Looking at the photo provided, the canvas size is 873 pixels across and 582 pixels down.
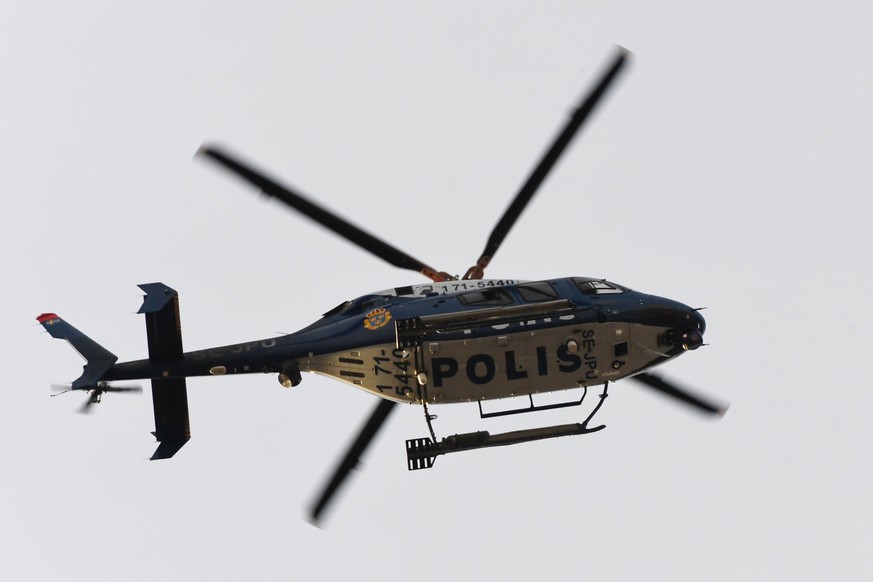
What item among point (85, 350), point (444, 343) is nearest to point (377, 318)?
point (444, 343)

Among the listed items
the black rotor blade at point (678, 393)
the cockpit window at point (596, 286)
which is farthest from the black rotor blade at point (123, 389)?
the black rotor blade at point (678, 393)

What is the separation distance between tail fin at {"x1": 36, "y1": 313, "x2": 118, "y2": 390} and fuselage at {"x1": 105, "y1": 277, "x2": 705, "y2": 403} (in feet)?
1.01

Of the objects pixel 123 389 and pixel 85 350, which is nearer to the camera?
pixel 123 389

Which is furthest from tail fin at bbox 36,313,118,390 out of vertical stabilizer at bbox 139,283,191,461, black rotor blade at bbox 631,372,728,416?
black rotor blade at bbox 631,372,728,416

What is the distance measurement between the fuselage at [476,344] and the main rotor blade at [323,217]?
0.84 meters

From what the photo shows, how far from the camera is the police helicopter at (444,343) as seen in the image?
20.4 m

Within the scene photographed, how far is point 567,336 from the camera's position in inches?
814

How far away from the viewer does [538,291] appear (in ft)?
70.1

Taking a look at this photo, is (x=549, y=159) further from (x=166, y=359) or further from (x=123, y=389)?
(x=123, y=389)

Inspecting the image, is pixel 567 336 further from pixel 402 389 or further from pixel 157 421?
pixel 157 421

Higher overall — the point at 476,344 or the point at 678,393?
the point at 476,344

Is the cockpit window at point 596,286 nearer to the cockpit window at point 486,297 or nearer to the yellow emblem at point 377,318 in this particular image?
the cockpit window at point 486,297

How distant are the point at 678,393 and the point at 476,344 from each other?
5.52 metres

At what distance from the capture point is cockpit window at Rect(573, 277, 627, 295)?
21.5 meters
